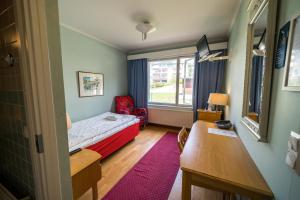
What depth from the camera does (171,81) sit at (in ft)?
13.6

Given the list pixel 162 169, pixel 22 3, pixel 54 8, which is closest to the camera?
pixel 22 3

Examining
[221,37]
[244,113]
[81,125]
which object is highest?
[221,37]

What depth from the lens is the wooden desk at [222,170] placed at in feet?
2.83

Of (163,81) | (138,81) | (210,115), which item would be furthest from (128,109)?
(210,115)

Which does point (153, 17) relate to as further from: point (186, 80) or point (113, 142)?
point (113, 142)

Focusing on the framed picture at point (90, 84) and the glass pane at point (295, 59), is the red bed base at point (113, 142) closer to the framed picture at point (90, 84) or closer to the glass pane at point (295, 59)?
the framed picture at point (90, 84)

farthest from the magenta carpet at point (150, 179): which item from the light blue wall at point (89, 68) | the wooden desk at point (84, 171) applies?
the light blue wall at point (89, 68)

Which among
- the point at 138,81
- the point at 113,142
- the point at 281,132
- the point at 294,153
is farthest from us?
Result: the point at 138,81

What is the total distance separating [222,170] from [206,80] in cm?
286

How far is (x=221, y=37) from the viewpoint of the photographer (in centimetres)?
324

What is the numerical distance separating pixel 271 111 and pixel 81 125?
288 centimetres

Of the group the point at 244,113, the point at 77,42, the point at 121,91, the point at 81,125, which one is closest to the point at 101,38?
the point at 77,42

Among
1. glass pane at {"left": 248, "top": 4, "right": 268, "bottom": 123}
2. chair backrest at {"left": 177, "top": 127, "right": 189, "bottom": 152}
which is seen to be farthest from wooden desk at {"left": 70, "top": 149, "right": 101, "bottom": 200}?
glass pane at {"left": 248, "top": 4, "right": 268, "bottom": 123}

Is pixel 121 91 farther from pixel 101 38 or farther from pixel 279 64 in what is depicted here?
pixel 279 64
